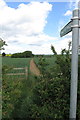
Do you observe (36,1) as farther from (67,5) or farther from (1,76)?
(1,76)

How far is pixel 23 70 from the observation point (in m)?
2.70

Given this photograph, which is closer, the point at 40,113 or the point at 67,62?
the point at 40,113

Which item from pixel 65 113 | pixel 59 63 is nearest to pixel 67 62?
pixel 59 63

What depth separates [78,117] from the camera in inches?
64.7

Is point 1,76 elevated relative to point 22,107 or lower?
elevated

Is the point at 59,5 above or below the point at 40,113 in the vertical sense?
above

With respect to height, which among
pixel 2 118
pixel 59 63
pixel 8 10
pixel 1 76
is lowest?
pixel 2 118

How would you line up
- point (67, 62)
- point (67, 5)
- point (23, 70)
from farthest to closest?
point (23, 70) < point (67, 62) < point (67, 5)

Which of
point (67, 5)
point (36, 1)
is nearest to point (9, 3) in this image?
point (36, 1)

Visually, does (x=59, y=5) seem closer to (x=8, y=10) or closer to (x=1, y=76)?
(x=8, y=10)

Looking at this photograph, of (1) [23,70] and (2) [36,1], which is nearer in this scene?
(2) [36,1]

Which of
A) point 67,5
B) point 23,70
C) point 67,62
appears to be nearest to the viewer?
point 67,5

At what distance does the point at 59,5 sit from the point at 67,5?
99mm

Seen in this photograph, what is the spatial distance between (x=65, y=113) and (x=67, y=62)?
20.7 inches
